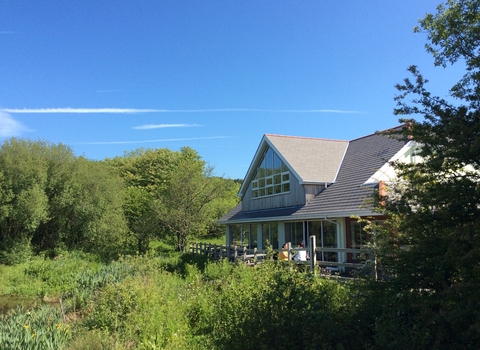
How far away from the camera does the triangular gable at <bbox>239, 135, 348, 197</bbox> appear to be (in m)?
19.8

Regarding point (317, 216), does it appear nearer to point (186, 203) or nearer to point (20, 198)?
point (186, 203)

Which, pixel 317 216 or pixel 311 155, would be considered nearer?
pixel 317 216

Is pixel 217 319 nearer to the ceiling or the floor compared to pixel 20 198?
nearer to the floor

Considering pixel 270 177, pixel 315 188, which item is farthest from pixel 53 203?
pixel 315 188

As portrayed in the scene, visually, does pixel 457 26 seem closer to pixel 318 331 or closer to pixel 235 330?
pixel 318 331

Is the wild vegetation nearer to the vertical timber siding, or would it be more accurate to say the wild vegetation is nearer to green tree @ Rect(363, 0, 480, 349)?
green tree @ Rect(363, 0, 480, 349)

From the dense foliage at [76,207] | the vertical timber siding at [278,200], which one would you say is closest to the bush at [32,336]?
the vertical timber siding at [278,200]

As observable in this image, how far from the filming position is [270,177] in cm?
2255

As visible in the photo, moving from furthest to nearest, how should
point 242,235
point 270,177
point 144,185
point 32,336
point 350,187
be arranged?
point 144,185, point 242,235, point 270,177, point 350,187, point 32,336

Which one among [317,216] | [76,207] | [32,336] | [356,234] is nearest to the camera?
[32,336]

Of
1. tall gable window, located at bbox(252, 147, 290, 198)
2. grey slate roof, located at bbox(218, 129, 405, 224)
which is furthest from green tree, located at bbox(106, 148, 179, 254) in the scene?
grey slate roof, located at bbox(218, 129, 405, 224)

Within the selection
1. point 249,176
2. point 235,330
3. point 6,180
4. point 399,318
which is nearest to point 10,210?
point 6,180

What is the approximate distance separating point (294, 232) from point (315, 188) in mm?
2585

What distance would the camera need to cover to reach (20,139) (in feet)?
80.5
